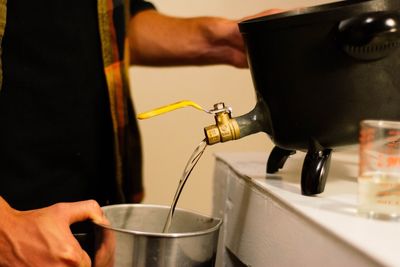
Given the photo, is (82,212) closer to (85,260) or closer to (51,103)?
(85,260)

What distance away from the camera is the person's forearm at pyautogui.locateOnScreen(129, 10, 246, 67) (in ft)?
3.24

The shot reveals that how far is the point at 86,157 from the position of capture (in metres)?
0.92

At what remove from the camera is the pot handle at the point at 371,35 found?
0.50 metres

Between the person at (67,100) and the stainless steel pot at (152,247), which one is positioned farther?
the person at (67,100)

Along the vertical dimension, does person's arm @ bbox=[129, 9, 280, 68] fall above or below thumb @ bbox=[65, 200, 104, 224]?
above

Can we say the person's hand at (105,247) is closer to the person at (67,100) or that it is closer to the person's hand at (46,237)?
the person's hand at (46,237)

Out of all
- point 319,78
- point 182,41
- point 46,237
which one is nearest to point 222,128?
point 319,78

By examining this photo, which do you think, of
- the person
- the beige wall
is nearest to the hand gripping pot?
the person

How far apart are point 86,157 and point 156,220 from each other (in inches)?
11.1

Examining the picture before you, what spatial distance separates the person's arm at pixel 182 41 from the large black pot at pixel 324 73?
35 centimetres

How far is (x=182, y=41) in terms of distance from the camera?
41.6 inches

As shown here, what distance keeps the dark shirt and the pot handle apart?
505mm

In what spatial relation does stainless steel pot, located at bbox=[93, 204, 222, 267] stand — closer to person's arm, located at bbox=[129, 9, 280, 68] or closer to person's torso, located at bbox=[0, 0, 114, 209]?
person's torso, located at bbox=[0, 0, 114, 209]

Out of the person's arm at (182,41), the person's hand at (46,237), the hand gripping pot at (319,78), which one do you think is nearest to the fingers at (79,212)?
the person's hand at (46,237)
